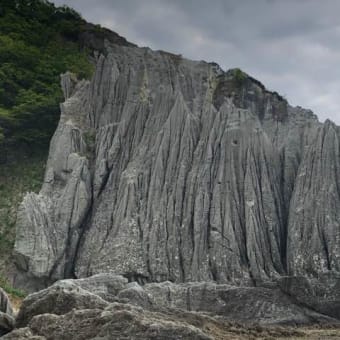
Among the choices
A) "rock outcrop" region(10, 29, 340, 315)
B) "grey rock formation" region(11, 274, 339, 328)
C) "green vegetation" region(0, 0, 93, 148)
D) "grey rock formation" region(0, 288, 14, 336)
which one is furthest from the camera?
"green vegetation" region(0, 0, 93, 148)

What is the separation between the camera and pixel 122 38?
5800 centimetres

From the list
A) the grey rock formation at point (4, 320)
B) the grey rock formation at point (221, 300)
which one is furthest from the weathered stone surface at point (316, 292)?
the grey rock formation at point (4, 320)

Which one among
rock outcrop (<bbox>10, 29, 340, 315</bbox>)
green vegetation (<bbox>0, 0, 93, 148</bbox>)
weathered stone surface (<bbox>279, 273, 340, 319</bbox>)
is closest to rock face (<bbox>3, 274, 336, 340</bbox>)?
weathered stone surface (<bbox>279, 273, 340, 319</bbox>)

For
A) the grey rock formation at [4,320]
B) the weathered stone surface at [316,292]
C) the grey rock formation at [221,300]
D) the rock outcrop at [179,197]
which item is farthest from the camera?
the rock outcrop at [179,197]

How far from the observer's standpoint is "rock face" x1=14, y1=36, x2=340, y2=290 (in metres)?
30.6

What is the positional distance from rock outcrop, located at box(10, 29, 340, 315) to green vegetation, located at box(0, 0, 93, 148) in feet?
11.6

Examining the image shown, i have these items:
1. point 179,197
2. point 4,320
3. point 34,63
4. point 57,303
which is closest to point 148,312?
point 57,303

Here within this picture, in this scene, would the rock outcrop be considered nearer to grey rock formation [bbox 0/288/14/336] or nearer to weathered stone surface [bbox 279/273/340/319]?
weathered stone surface [bbox 279/273/340/319]

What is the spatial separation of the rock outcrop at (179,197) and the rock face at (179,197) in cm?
6

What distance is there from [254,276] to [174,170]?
25.7 ft

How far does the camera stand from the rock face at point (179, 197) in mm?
30562

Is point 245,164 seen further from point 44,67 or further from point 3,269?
point 44,67

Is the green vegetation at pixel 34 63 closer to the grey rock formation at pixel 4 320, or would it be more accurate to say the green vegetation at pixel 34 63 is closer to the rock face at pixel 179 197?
the rock face at pixel 179 197

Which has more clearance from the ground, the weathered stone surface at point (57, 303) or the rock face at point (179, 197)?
the rock face at point (179, 197)
